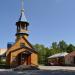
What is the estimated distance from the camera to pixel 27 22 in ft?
158

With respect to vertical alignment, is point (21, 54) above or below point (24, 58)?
above

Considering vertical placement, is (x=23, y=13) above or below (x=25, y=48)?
above

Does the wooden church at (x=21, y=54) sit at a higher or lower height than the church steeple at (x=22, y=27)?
lower

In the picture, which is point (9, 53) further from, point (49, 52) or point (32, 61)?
point (49, 52)

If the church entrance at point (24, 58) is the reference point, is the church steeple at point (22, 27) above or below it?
above

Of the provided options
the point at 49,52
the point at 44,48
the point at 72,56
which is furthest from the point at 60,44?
the point at 72,56

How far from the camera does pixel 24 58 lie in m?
43.1

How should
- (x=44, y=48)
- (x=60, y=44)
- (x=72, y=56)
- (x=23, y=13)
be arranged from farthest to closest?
(x=60, y=44) → (x=44, y=48) → (x=72, y=56) → (x=23, y=13)

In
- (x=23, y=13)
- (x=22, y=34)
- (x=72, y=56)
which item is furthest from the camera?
(x=72, y=56)

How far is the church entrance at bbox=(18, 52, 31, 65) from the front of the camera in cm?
4247

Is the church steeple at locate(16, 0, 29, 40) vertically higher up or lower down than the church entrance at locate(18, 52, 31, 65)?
higher up

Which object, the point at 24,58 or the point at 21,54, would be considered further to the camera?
the point at 24,58

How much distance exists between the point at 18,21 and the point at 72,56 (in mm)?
21067

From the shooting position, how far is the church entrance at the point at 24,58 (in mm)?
42475
